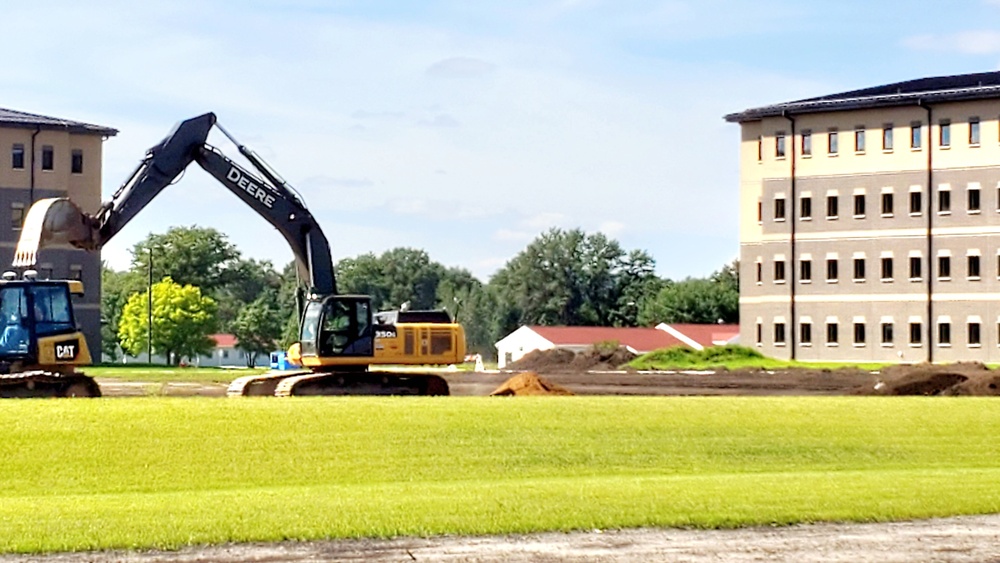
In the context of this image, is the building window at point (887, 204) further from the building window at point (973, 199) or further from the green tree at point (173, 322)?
the green tree at point (173, 322)

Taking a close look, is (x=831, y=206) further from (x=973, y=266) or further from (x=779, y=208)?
(x=973, y=266)

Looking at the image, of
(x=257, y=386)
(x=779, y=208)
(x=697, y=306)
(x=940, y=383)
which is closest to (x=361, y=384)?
(x=257, y=386)

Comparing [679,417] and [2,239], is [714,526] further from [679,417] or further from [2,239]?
[2,239]

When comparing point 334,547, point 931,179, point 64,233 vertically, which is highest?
point 931,179

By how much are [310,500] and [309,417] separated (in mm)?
7655

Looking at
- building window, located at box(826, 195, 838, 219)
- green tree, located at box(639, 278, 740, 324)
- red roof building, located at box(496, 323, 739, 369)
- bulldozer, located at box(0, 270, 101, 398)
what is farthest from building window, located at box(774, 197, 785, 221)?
bulldozer, located at box(0, 270, 101, 398)

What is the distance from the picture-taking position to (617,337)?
406 feet

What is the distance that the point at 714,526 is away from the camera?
821 inches

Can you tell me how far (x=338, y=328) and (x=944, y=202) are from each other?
55727 mm

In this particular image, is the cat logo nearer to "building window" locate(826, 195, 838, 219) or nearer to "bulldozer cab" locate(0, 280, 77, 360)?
"bulldozer cab" locate(0, 280, 77, 360)

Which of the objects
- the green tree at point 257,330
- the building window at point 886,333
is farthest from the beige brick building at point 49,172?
the green tree at point 257,330

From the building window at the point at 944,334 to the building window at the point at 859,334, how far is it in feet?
15.5

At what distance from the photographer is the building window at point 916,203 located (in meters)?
90.2

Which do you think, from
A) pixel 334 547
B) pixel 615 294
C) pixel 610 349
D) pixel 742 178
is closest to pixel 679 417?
pixel 334 547
